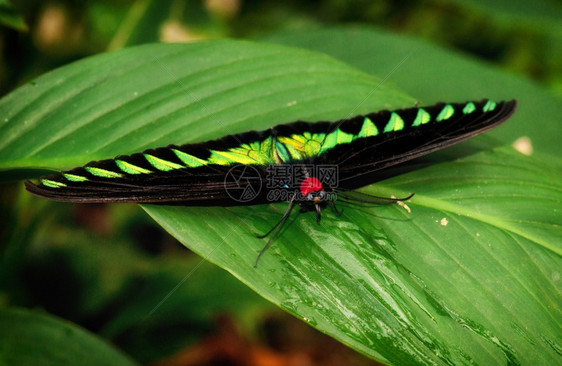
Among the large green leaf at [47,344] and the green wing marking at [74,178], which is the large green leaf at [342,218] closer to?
the green wing marking at [74,178]

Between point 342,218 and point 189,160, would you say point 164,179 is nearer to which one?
point 189,160

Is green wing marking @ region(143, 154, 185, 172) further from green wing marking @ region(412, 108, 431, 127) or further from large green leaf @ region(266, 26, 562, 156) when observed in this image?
large green leaf @ region(266, 26, 562, 156)

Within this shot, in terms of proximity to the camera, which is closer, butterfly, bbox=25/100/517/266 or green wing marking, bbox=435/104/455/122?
butterfly, bbox=25/100/517/266

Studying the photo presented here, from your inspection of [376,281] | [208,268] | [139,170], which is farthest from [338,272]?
[208,268]

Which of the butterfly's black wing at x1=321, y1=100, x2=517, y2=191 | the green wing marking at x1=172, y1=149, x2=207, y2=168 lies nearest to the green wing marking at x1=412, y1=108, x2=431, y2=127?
the butterfly's black wing at x1=321, y1=100, x2=517, y2=191

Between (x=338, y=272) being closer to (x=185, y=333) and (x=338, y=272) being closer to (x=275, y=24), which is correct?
(x=185, y=333)
